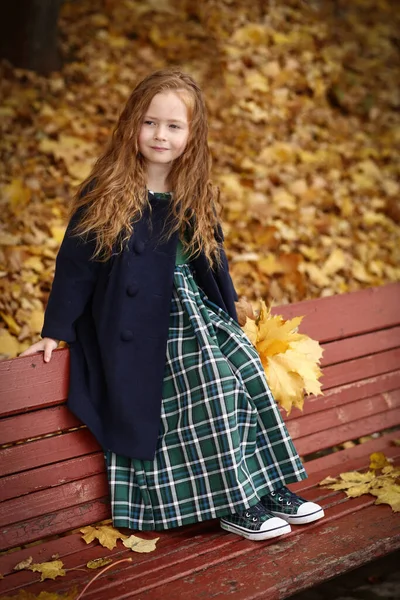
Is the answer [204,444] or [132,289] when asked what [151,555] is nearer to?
[204,444]

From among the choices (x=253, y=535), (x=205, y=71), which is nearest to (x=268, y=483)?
(x=253, y=535)

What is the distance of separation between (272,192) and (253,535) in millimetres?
3052

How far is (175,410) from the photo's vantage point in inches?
93.6

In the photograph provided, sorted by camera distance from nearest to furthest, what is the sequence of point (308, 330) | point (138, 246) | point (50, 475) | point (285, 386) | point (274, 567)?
point (274, 567) < point (50, 475) < point (138, 246) < point (285, 386) < point (308, 330)

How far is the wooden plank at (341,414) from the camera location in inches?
112

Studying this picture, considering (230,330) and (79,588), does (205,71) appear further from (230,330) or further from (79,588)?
(79,588)

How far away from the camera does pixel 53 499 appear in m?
2.29

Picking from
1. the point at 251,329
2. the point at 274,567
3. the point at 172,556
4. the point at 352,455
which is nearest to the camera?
the point at 274,567

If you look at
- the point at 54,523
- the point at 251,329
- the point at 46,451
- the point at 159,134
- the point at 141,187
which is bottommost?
the point at 54,523

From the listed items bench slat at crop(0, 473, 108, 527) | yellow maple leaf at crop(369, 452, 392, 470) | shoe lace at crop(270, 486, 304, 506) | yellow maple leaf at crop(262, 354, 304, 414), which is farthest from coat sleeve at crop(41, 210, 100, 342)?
yellow maple leaf at crop(369, 452, 392, 470)

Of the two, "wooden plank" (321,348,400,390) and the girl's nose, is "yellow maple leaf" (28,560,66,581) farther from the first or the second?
the girl's nose

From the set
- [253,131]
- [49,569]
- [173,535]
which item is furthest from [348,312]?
[253,131]

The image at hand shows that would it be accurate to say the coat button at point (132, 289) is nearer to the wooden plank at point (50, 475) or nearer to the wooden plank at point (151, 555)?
the wooden plank at point (50, 475)

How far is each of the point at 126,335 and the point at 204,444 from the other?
1.45 feet
